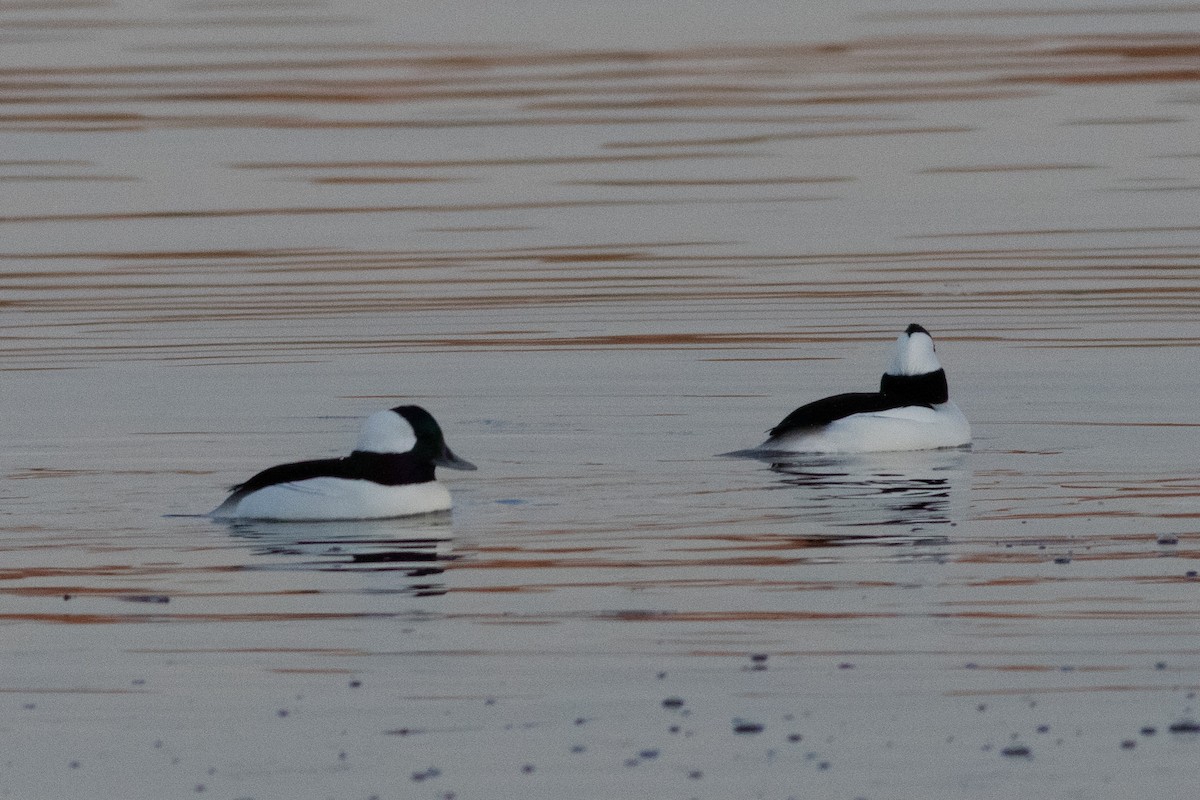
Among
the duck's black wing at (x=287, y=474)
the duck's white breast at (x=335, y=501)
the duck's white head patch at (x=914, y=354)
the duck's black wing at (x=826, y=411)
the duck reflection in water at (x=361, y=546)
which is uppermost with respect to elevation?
the duck's white head patch at (x=914, y=354)

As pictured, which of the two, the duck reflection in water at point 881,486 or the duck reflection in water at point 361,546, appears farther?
the duck reflection in water at point 881,486

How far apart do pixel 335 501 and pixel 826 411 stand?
3.41 metres

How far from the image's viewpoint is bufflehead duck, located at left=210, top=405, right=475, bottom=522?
1316 cm

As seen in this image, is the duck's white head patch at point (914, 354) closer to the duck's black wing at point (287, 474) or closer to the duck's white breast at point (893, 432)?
the duck's white breast at point (893, 432)

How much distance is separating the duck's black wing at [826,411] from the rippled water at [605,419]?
0.31m

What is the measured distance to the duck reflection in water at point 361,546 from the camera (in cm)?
1210

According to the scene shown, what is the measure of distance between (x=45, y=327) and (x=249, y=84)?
52.0 ft

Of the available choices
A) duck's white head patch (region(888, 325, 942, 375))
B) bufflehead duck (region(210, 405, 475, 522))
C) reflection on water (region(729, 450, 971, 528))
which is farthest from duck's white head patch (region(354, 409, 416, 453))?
duck's white head patch (region(888, 325, 942, 375))

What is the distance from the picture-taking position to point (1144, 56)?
37.0 m

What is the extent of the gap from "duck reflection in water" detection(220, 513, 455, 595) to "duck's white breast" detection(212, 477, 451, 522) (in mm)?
58

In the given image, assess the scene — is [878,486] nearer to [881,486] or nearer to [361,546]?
[881,486]

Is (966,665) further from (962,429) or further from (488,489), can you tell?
(962,429)

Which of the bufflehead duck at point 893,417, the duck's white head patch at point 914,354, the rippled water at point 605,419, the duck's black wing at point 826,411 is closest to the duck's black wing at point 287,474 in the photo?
the rippled water at point 605,419

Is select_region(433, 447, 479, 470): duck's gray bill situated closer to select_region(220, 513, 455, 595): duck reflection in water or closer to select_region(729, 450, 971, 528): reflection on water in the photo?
select_region(220, 513, 455, 595): duck reflection in water
